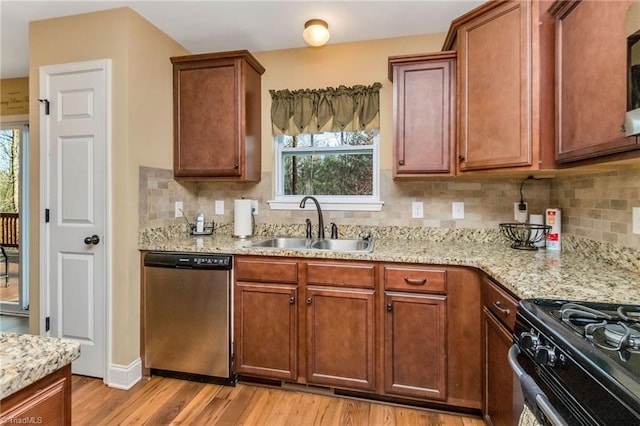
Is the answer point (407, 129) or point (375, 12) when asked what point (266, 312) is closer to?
point (407, 129)

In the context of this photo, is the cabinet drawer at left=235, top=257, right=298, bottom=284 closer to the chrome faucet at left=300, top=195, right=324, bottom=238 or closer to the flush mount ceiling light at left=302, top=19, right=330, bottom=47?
the chrome faucet at left=300, top=195, right=324, bottom=238

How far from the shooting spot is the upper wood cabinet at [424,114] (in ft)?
7.16

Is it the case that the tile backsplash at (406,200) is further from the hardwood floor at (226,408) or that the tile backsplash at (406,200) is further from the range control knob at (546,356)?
the range control knob at (546,356)

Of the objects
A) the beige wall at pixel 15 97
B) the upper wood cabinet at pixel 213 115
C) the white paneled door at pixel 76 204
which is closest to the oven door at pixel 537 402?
the upper wood cabinet at pixel 213 115

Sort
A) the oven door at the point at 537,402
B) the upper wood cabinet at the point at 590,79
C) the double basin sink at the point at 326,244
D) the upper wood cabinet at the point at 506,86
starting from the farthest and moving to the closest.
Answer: the double basin sink at the point at 326,244
the upper wood cabinet at the point at 506,86
the upper wood cabinet at the point at 590,79
the oven door at the point at 537,402

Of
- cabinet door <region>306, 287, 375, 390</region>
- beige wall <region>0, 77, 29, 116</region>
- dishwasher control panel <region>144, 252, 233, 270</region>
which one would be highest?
beige wall <region>0, 77, 29, 116</region>

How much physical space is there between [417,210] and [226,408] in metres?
1.86

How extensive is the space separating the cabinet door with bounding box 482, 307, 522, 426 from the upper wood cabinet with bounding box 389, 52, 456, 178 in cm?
100

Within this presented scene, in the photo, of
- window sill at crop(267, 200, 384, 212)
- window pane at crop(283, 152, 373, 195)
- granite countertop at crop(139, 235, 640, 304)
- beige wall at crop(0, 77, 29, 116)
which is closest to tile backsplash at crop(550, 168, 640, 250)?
granite countertop at crop(139, 235, 640, 304)

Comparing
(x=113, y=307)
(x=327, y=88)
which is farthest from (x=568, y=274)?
(x=113, y=307)

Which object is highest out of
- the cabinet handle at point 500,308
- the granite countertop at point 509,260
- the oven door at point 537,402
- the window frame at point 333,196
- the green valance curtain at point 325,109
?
the green valance curtain at point 325,109

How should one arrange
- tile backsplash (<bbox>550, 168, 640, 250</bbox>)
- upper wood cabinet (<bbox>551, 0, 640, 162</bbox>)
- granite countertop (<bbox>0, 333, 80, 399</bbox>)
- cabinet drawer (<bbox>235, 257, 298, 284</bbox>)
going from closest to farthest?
1. granite countertop (<bbox>0, 333, 80, 399</bbox>)
2. upper wood cabinet (<bbox>551, 0, 640, 162</bbox>)
3. tile backsplash (<bbox>550, 168, 640, 250</bbox>)
4. cabinet drawer (<bbox>235, 257, 298, 284</bbox>)

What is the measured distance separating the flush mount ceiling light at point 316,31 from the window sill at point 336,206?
1207 millimetres

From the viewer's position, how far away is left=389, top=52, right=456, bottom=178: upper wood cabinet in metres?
2.18
